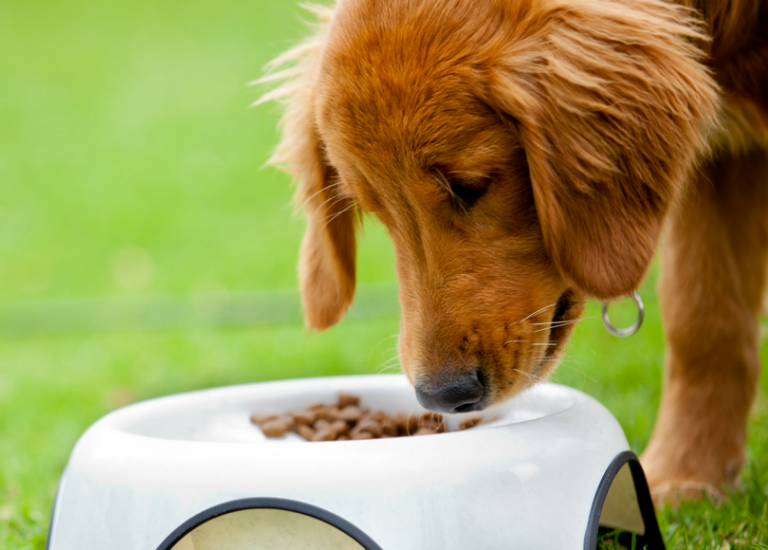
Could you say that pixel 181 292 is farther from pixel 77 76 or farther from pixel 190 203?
pixel 77 76

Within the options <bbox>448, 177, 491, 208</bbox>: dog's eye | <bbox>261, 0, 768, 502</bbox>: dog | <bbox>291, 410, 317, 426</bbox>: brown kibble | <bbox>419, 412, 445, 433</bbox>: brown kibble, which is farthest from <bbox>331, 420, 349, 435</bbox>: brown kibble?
<bbox>448, 177, 491, 208</bbox>: dog's eye

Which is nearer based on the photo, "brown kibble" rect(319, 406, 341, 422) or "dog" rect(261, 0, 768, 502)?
"dog" rect(261, 0, 768, 502)

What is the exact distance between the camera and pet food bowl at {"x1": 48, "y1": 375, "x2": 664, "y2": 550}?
1.58 m

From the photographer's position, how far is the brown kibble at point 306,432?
2184 mm

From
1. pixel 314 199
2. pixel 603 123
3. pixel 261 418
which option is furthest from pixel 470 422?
pixel 603 123

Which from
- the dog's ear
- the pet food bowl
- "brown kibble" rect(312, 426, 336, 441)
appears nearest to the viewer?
the pet food bowl

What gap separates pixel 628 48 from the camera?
182cm

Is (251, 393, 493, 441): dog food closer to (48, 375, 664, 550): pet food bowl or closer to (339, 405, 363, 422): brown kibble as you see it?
(339, 405, 363, 422): brown kibble

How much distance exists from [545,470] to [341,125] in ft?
A: 2.95

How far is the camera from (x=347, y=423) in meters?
2.22

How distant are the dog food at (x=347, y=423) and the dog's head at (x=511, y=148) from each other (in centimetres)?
37

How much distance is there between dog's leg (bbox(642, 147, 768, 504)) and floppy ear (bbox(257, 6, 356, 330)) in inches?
40.8

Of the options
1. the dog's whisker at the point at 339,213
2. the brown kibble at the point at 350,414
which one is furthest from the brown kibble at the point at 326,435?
the dog's whisker at the point at 339,213

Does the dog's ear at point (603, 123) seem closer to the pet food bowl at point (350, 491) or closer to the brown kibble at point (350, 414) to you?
the pet food bowl at point (350, 491)
